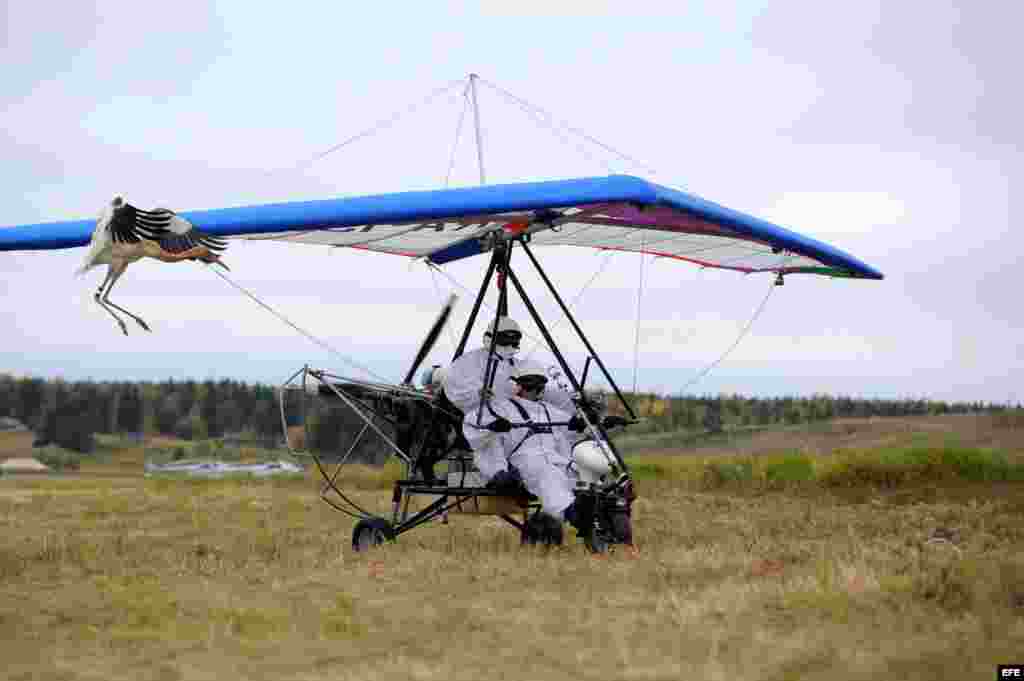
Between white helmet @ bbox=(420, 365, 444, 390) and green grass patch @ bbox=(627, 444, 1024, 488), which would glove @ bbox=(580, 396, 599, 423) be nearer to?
white helmet @ bbox=(420, 365, 444, 390)

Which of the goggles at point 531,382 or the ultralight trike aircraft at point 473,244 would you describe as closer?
the ultralight trike aircraft at point 473,244

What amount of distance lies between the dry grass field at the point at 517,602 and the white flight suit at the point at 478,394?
71 cm

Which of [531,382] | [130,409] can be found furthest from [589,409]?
[130,409]

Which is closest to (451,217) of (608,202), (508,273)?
(608,202)

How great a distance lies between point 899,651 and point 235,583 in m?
4.24

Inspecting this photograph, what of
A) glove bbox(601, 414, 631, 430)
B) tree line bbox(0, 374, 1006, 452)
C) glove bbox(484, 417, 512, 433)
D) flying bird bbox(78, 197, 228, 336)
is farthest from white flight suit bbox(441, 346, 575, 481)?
tree line bbox(0, 374, 1006, 452)

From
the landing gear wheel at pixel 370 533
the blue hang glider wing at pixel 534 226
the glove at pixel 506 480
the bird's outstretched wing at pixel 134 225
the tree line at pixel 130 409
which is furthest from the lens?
the tree line at pixel 130 409

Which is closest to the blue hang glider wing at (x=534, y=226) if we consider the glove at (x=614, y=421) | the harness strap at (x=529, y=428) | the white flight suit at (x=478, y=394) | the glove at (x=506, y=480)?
the white flight suit at (x=478, y=394)

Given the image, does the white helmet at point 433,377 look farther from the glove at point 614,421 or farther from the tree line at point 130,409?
the tree line at point 130,409

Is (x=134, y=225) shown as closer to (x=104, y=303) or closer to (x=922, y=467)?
(x=104, y=303)

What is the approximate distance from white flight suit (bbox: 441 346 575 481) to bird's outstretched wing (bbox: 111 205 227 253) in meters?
2.45

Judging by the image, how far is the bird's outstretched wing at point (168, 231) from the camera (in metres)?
8.33

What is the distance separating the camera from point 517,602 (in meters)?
6.86

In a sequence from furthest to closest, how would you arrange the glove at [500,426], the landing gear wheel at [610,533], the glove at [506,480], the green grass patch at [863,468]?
the green grass patch at [863,468] → the glove at [506,480] → the glove at [500,426] → the landing gear wheel at [610,533]
